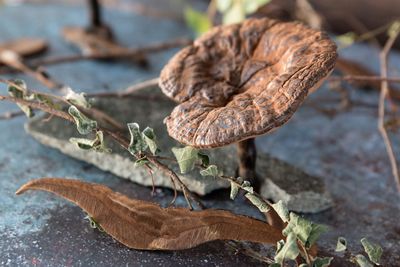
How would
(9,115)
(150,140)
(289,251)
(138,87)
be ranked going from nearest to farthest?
1. (289,251)
2. (150,140)
3. (9,115)
4. (138,87)

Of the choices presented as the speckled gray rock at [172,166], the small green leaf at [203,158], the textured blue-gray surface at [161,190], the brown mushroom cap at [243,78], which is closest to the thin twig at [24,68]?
the textured blue-gray surface at [161,190]

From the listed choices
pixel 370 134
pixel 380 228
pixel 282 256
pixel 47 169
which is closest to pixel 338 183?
pixel 380 228

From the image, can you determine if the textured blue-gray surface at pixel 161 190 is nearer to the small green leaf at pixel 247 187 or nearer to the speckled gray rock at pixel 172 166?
the speckled gray rock at pixel 172 166

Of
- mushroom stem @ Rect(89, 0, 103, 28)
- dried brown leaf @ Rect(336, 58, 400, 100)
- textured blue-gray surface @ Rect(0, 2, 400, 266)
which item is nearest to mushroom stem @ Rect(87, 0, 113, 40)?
mushroom stem @ Rect(89, 0, 103, 28)

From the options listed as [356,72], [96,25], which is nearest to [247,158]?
[356,72]

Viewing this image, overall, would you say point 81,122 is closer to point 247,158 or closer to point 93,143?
point 93,143

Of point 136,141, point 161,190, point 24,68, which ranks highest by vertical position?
point 136,141
